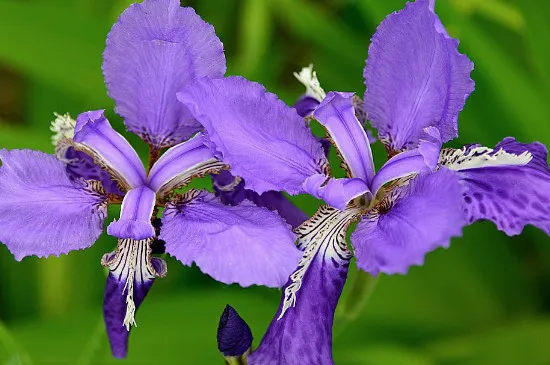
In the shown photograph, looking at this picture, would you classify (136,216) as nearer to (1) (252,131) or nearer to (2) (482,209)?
(1) (252,131)

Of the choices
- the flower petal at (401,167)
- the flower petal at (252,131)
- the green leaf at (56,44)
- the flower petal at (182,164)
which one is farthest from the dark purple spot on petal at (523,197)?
the green leaf at (56,44)

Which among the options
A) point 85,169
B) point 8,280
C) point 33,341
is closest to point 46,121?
point 8,280

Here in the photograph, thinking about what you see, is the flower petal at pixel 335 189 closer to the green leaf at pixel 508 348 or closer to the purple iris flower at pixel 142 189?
the purple iris flower at pixel 142 189

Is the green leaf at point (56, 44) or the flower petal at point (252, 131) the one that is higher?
the flower petal at point (252, 131)

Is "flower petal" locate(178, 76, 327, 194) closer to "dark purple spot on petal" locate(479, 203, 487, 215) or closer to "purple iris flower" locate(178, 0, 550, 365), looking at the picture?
"purple iris flower" locate(178, 0, 550, 365)

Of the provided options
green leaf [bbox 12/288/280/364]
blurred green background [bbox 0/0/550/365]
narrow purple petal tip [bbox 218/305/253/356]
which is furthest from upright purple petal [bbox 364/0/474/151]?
green leaf [bbox 12/288/280/364]
